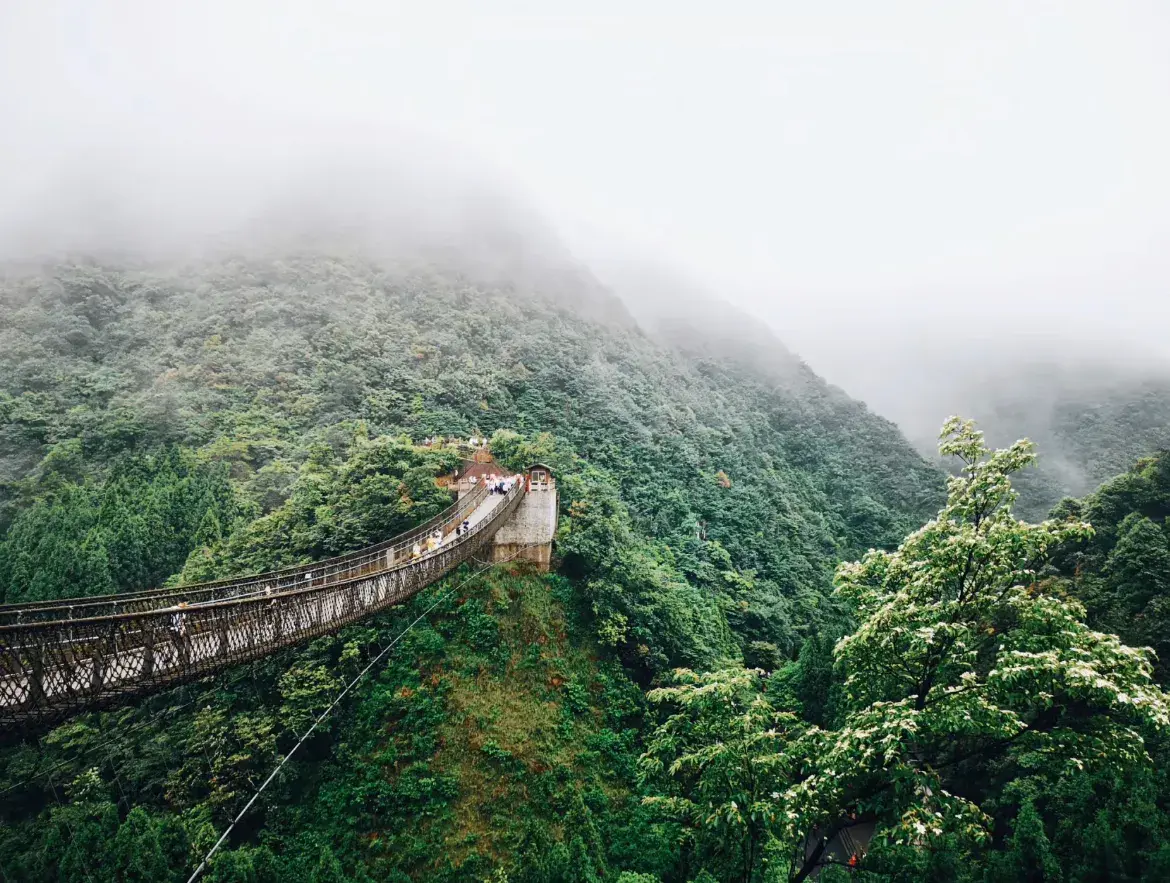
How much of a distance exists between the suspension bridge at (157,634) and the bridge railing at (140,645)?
1cm

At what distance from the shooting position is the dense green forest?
5.71 meters

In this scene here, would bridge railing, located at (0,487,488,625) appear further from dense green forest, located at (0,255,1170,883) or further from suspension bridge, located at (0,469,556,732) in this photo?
dense green forest, located at (0,255,1170,883)

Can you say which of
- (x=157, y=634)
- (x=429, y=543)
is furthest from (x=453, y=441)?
(x=157, y=634)

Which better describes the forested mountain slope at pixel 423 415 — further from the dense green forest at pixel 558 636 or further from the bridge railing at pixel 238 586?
the bridge railing at pixel 238 586

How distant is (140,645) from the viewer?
5.91 meters

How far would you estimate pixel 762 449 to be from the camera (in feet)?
143

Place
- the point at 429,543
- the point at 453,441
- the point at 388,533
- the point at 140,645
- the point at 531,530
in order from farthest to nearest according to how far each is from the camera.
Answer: the point at 453,441, the point at 531,530, the point at 388,533, the point at 429,543, the point at 140,645

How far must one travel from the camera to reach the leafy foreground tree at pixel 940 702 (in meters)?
4.74

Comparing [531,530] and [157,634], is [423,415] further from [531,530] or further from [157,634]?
[157,634]

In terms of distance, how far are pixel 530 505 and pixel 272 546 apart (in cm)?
904

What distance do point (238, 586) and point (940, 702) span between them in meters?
10.9

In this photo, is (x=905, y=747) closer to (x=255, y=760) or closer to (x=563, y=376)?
(x=255, y=760)

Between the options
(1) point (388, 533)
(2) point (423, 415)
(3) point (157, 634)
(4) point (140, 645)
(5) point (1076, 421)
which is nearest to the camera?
(4) point (140, 645)

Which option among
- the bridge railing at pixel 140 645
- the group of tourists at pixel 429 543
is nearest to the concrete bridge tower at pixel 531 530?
the group of tourists at pixel 429 543
